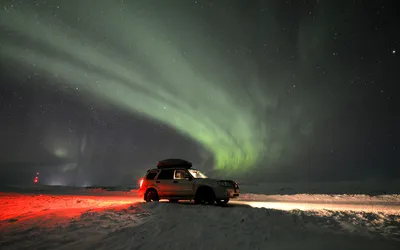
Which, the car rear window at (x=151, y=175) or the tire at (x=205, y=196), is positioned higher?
the car rear window at (x=151, y=175)

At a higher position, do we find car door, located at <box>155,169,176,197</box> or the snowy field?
car door, located at <box>155,169,176,197</box>

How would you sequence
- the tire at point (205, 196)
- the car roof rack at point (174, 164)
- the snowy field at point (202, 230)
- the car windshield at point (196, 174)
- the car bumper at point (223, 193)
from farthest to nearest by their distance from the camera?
the car roof rack at point (174, 164)
the car windshield at point (196, 174)
the tire at point (205, 196)
the car bumper at point (223, 193)
the snowy field at point (202, 230)

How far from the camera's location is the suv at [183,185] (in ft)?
47.1

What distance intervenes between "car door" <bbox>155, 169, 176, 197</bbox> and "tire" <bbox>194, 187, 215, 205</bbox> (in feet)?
5.29

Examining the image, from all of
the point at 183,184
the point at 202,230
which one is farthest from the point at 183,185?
the point at 202,230

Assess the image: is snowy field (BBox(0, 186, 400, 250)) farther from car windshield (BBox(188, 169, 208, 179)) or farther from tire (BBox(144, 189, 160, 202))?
tire (BBox(144, 189, 160, 202))

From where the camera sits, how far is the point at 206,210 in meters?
11.2

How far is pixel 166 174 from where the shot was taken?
52.7 ft

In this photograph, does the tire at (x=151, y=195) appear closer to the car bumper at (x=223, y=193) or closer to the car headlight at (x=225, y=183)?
the car bumper at (x=223, y=193)

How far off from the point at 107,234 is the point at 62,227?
1753 mm

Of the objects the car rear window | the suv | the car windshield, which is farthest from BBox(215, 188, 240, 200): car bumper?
the car rear window

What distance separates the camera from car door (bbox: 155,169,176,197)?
15.6 metres

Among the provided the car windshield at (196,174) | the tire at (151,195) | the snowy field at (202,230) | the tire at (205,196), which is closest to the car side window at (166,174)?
the tire at (151,195)

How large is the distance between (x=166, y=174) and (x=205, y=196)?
2.74 metres
